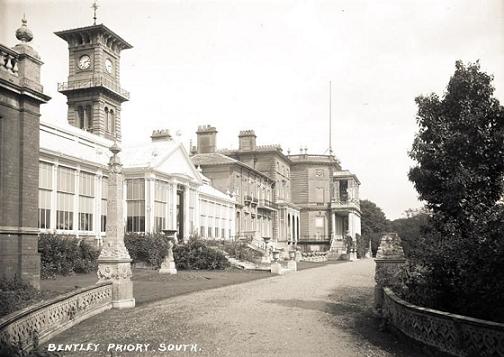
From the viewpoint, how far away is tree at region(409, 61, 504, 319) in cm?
894

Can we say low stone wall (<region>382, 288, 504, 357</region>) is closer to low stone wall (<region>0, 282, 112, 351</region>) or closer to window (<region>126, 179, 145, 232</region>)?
low stone wall (<region>0, 282, 112, 351</region>)

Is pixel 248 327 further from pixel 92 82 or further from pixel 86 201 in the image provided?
pixel 92 82

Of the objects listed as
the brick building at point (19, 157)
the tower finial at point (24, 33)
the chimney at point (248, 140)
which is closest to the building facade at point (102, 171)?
the brick building at point (19, 157)

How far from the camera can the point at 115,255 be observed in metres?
13.7

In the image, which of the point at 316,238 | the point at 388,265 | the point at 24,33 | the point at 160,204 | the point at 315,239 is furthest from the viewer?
the point at 316,238

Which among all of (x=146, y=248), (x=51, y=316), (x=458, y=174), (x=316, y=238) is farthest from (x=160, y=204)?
(x=316, y=238)

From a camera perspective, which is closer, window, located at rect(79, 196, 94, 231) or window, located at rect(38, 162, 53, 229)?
window, located at rect(38, 162, 53, 229)

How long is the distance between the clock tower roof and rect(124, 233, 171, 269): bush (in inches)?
1009

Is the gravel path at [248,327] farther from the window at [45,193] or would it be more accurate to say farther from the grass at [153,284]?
the window at [45,193]

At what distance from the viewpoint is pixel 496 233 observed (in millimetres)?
7867

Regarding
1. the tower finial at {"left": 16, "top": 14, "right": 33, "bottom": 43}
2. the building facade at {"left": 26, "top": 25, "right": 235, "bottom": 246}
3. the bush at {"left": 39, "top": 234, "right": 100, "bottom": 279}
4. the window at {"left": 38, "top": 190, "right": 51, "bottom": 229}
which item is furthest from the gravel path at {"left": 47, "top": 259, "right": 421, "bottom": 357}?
the window at {"left": 38, "top": 190, "right": 51, "bottom": 229}

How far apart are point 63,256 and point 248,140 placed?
43.8m

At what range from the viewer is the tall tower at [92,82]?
47125 mm

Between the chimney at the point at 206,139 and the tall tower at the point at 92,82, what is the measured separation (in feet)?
31.8
